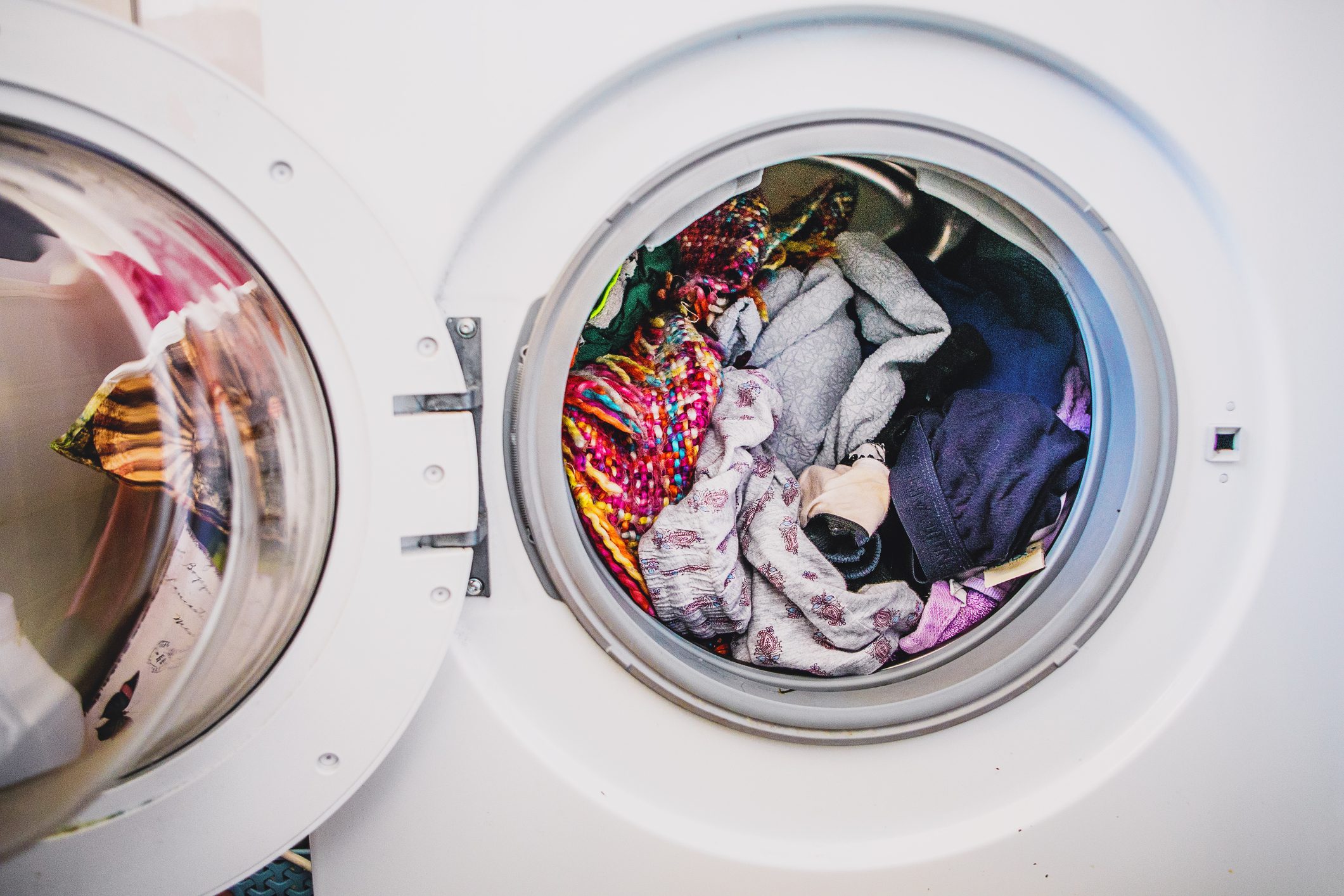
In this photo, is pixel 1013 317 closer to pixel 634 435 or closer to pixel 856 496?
pixel 856 496

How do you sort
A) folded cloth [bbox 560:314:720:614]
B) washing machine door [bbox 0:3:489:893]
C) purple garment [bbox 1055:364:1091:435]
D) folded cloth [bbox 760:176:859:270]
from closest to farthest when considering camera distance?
1. washing machine door [bbox 0:3:489:893]
2. folded cloth [bbox 560:314:720:614]
3. purple garment [bbox 1055:364:1091:435]
4. folded cloth [bbox 760:176:859:270]

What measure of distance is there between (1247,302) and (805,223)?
48cm

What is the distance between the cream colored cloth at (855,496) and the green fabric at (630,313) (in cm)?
27

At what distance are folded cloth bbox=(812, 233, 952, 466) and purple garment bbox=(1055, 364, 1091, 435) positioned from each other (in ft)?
0.51

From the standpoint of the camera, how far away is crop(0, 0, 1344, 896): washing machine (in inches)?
19.0

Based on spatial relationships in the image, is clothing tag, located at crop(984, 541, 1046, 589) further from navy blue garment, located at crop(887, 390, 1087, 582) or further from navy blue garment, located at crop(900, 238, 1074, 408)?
navy blue garment, located at crop(900, 238, 1074, 408)

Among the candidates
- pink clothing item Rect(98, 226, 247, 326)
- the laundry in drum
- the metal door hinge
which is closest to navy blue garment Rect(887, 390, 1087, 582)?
the laundry in drum

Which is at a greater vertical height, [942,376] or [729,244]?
[729,244]

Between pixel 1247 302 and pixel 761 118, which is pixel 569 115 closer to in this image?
pixel 761 118

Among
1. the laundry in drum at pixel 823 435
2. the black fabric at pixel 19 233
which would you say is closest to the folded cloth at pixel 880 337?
the laundry in drum at pixel 823 435

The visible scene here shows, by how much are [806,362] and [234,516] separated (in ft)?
1.93

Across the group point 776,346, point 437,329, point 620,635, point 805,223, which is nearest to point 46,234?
point 437,329

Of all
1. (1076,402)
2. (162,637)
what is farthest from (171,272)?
(1076,402)

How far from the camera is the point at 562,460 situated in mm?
567
